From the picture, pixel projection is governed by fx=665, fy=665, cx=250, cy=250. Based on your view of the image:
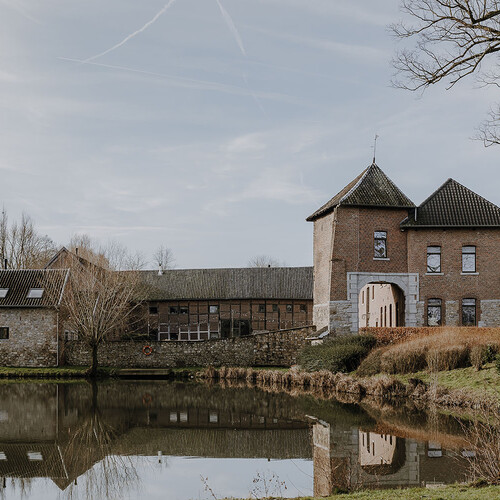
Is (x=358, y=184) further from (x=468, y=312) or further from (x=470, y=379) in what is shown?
(x=470, y=379)

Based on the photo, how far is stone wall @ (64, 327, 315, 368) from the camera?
Answer: 32812 millimetres

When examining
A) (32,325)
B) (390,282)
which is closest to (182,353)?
(32,325)

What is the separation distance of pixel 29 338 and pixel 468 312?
70.8 feet

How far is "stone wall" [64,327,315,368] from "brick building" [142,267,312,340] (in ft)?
29.6

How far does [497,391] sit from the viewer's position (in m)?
17.8

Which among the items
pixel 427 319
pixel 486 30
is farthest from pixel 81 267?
pixel 486 30

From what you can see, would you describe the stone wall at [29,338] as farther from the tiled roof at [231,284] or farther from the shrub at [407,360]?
the shrub at [407,360]

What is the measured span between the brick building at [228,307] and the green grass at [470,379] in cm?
2086

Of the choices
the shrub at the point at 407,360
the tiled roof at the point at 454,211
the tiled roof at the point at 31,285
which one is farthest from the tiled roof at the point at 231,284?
the shrub at the point at 407,360

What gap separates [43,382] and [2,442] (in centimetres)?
1493

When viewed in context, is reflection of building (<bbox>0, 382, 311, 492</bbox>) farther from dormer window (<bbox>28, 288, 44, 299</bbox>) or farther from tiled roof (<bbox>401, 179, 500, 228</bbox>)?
tiled roof (<bbox>401, 179, 500, 228</bbox>)

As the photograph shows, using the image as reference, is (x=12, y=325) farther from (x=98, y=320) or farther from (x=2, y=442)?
(x=2, y=442)

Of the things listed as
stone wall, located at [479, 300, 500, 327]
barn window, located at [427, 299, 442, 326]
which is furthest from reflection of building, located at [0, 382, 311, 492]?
stone wall, located at [479, 300, 500, 327]

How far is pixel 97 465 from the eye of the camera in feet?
38.8
